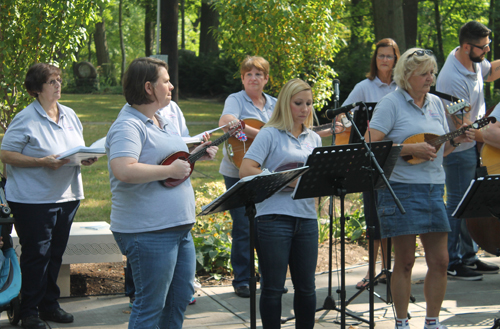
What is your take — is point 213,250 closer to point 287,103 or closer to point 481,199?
point 287,103

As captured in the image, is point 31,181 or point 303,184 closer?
point 303,184

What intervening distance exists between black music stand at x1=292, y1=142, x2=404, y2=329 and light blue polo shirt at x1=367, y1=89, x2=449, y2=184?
0.93 feet

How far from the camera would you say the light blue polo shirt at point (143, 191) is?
9.84 ft

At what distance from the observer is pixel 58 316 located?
4453mm

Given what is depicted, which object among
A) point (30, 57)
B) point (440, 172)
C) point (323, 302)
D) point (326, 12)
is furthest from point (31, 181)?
point (326, 12)

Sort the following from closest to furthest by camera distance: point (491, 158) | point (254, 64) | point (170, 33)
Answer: point (491, 158) → point (254, 64) → point (170, 33)

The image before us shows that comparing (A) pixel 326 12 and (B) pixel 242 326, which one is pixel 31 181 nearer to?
(B) pixel 242 326

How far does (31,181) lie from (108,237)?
3.43 ft

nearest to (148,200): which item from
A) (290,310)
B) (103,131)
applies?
(290,310)

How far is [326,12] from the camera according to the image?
770 cm

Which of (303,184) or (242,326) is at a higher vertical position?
(303,184)

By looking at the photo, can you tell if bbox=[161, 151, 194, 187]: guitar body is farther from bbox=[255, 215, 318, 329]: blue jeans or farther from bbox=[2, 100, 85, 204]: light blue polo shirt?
bbox=[2, 100, 85, 204]: light blue polo shirt

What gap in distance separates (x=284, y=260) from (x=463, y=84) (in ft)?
10.2

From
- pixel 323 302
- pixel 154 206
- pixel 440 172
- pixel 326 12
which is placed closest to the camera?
pixel 154 206
